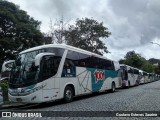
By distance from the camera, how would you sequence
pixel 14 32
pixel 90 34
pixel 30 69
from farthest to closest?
pixel 90 34
pixel 14 32
pixel 30 69

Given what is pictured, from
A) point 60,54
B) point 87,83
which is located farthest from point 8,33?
point 60,54

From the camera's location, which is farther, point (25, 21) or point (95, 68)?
point (25, 21)

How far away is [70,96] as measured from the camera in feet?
55.5

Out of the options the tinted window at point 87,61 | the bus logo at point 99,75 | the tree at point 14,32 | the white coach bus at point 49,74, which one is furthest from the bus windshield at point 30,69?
the tree at point 14,32

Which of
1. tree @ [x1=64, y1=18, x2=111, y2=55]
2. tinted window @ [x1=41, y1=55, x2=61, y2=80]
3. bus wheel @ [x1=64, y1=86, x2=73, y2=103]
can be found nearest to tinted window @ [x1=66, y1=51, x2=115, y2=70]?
tinted window @ [x1=41, y1=55, x2=61, y2=80]

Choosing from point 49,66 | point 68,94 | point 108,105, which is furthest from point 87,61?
point 108,105

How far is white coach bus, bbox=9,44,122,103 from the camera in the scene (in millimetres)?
14117

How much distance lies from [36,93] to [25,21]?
2124 centimetres

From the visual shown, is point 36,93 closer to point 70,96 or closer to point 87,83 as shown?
point 70,96

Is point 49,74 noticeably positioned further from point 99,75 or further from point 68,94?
point 99,75

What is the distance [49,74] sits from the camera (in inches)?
587

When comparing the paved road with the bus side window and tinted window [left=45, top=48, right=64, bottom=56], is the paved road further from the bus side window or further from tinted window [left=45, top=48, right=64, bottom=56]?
tinted window [left=45, top=48, right=64, bottom=56]

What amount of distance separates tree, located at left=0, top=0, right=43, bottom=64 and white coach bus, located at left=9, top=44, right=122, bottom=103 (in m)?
13.9

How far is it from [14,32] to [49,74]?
744 inches
